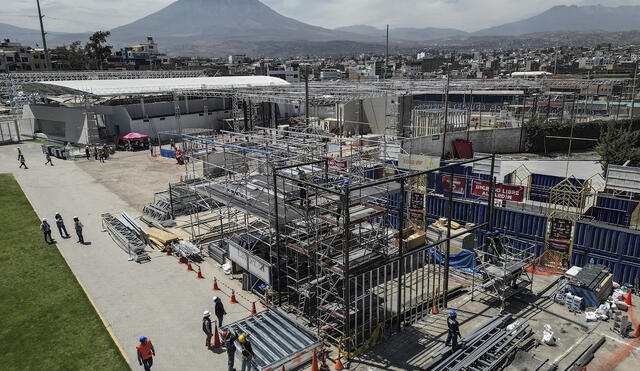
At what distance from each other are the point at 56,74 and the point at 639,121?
76594mm

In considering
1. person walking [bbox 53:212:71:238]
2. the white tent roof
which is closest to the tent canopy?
the white tent roof

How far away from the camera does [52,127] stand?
176ft

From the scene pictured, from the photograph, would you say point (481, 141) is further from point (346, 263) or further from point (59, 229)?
point (59, 229)

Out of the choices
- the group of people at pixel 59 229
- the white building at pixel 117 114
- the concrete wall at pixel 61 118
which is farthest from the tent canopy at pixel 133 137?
the group of people at pixel 59 229

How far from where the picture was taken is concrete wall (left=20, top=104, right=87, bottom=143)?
49250mm

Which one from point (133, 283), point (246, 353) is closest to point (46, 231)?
point (133, 283)

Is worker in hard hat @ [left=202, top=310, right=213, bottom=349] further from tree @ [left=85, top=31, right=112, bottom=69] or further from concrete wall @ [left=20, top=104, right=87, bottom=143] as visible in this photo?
tree @ [left=85, top=31, right=112, bottom=69]

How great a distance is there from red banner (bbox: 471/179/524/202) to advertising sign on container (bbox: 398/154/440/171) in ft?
13.0

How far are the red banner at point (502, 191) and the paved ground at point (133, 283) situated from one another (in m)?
12.1

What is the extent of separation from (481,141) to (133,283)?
35.1m

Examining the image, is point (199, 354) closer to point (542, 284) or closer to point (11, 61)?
point (542, 284)

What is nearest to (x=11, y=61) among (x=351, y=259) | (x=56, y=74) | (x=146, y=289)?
(x=56, y=74)

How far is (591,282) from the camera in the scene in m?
14.3

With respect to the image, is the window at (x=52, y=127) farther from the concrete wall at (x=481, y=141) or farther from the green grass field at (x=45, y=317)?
the concrete wall at (x=481, y=141)
